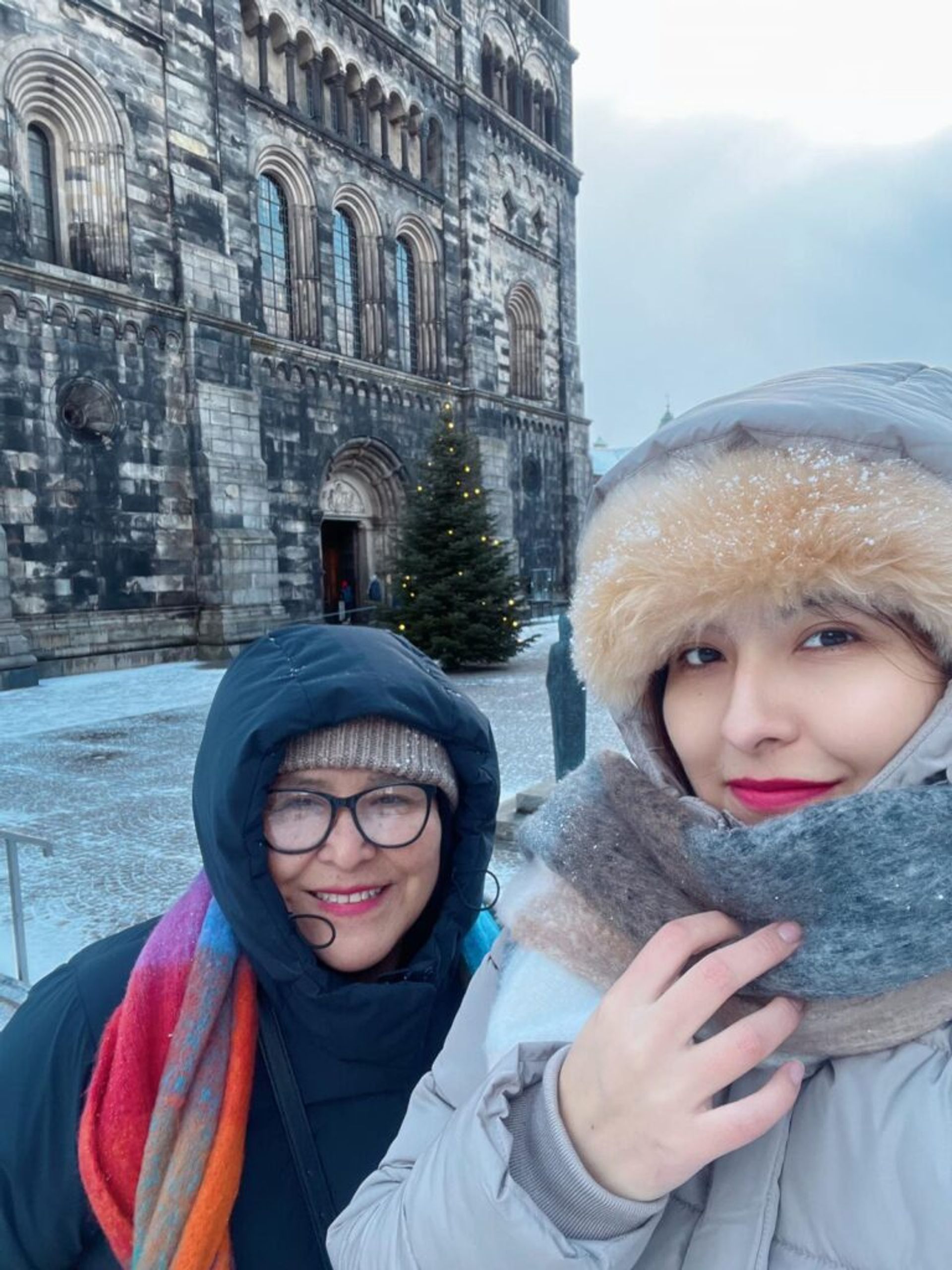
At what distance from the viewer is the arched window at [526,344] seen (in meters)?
22.5

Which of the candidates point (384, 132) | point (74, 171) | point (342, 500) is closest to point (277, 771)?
point (74, 171)

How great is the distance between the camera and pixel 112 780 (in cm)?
662

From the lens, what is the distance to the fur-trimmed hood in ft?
2.69

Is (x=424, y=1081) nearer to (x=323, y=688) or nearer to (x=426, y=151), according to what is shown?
(x=323, y=688)

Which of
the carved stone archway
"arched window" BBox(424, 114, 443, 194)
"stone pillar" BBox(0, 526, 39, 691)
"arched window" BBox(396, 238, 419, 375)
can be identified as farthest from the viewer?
"arched window" BBox(424, 114, 443, 194)

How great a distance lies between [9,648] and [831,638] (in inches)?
499

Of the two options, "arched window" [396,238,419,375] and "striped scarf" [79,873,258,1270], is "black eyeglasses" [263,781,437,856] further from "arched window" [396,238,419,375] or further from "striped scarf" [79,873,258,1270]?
"arched window" [396,238,419,375]

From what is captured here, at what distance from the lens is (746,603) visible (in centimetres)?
86

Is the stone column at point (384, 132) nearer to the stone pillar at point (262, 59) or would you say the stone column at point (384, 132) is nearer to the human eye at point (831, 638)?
the stone pillar at point (262, 59)

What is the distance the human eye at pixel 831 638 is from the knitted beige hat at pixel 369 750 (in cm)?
72

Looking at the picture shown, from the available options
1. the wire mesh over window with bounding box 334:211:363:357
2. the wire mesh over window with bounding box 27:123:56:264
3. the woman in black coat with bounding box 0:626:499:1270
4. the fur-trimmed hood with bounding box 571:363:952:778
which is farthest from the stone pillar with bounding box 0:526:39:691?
the fur-trimmed hood with bounding box 571:363:952:778

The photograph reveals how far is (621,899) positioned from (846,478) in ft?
1.69

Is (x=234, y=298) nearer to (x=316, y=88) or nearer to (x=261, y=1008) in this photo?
(x=316, y=88)

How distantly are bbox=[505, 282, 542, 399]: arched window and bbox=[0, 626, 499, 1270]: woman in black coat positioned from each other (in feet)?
72.3
